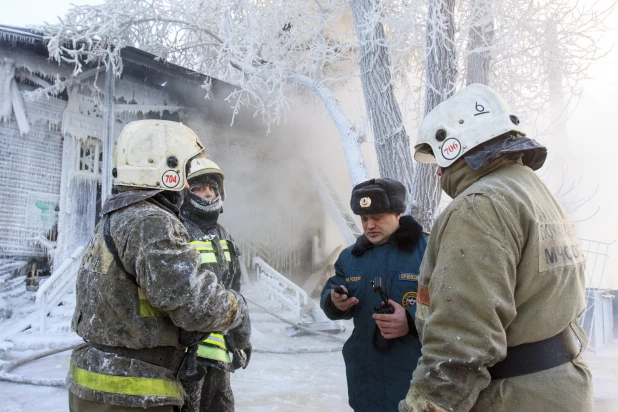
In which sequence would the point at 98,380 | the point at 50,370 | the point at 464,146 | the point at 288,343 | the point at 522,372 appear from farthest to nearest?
1. the point at 288,343
2. the point at 50,370
3. the point at 98,380
4. the point at 464,146
5. the point at 522,372

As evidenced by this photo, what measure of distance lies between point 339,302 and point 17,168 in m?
7.53

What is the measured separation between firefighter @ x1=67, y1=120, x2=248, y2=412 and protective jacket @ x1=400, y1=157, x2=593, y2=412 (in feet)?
3.28

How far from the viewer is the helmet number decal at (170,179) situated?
2266mm

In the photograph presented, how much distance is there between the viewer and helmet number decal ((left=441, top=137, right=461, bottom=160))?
1.67 meters

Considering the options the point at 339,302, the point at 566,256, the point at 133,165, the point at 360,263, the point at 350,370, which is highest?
the point at 133,165

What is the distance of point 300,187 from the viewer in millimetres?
12117

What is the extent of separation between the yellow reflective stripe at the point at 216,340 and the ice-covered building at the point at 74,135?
6643 mm

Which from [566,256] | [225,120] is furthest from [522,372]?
[225,120]

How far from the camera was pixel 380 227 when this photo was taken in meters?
2.74

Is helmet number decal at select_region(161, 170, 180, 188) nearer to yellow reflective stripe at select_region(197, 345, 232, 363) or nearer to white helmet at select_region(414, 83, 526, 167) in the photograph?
yellow reflective stripe at select_region(197, 345, 232, 363)

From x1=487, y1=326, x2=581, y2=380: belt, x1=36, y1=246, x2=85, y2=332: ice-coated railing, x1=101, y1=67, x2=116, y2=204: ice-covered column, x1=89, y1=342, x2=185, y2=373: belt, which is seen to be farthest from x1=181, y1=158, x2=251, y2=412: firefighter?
x1=101, y1=67, x2=116, y2=204: ice-covered column

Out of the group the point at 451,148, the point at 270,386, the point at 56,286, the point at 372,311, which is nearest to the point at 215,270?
the point at 372,311

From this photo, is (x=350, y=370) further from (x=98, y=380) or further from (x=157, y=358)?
(x=98, y=380)

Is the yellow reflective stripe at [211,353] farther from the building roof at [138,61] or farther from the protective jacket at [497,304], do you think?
the building roof at [138,61]
